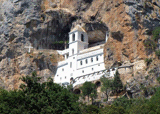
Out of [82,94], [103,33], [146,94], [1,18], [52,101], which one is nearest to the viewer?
[52,101]

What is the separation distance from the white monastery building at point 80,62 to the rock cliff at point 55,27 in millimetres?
1872

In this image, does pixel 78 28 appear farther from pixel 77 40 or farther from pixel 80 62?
pixel 80 62

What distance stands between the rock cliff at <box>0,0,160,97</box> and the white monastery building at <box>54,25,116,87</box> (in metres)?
1.87

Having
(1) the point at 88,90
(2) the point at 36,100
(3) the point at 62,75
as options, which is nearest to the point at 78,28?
(3) the point at 62,75

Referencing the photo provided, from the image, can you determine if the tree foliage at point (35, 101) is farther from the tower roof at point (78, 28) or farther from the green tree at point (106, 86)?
the tower roof at point (78, 28)

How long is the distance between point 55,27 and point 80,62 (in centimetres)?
1632

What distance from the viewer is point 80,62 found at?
86062mm

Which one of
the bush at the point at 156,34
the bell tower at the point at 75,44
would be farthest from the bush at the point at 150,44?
the bell tower at the point at 75,44

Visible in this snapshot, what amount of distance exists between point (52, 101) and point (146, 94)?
2905 cm

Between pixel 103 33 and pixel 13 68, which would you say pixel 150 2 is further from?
pixel 13 68

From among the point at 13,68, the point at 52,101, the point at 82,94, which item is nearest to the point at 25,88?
the point at 52,101

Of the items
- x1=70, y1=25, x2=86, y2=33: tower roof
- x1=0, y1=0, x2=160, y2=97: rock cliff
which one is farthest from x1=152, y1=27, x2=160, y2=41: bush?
x1=70, y1=25, x2=86, y2=33: tower roof

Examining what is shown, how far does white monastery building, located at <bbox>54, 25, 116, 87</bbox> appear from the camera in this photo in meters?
81.6

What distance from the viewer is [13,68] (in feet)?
313
